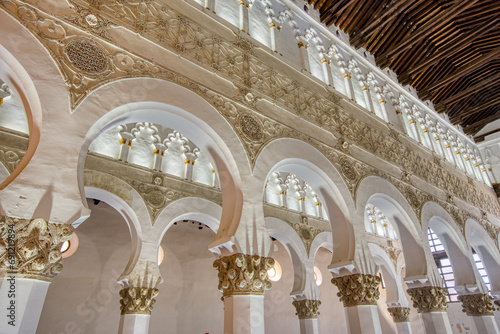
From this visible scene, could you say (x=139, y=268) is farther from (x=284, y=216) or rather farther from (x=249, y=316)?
(x=284, y=216)

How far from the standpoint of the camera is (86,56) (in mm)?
3475

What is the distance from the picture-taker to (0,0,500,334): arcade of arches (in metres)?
2.96

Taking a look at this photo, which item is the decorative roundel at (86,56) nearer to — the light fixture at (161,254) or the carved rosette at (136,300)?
the carved rosette at (136,300)

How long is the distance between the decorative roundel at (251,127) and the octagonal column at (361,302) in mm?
2687

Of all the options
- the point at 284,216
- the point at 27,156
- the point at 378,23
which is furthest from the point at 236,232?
the point at 378,23

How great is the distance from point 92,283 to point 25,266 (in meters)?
6.41

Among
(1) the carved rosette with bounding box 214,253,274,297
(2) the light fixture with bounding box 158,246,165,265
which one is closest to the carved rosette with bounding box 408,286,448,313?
(1) the carved rosette with bounding box 214,253,274,297

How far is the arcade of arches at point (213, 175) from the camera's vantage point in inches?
116

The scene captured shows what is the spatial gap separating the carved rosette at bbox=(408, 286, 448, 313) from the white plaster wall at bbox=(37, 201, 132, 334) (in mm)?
6948

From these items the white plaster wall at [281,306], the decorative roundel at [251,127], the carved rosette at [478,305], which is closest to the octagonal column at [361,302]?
the decorative roundel at [251,127]

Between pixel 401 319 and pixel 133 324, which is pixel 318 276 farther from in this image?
pixel 133 324

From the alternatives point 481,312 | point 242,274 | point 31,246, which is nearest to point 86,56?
point 31,246

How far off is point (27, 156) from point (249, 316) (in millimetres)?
2683

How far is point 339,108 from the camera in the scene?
22.2 ft
